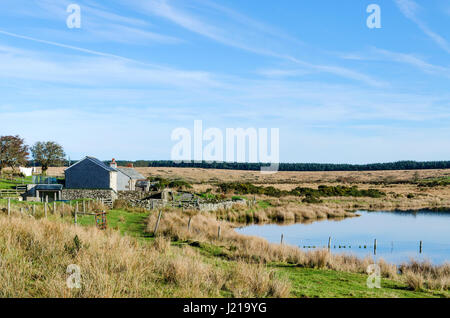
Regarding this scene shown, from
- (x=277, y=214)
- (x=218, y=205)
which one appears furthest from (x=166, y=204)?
(x=277, y=214)

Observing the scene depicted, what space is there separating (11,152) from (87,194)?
2829cm

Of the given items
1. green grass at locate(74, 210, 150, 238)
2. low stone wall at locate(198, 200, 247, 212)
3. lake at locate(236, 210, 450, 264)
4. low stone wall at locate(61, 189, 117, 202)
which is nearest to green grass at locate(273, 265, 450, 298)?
lake at locate(236, 210, 450, 264)

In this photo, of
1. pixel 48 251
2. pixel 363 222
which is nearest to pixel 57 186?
pixel 363 222

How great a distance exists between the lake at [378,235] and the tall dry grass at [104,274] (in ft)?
45.1

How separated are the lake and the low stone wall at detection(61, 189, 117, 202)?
16.1 m

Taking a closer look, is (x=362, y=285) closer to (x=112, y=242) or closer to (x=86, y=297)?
(x=112, y=242)

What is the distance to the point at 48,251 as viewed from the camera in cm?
1146

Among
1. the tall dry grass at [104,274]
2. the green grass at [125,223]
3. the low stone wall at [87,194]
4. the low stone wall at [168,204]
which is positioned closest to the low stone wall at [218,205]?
the low stone wall at [168,204]

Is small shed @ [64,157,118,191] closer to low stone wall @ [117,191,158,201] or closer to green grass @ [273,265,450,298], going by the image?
low stone wall @ [117,191,158,201]

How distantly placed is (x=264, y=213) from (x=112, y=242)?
113ft

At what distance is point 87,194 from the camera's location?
4519 cm

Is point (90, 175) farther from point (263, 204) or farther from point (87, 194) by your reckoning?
point (263, 204)

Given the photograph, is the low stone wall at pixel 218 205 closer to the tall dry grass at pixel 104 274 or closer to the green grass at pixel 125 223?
the green grass at pixel 125 223

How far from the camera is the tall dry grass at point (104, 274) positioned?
343 inches
